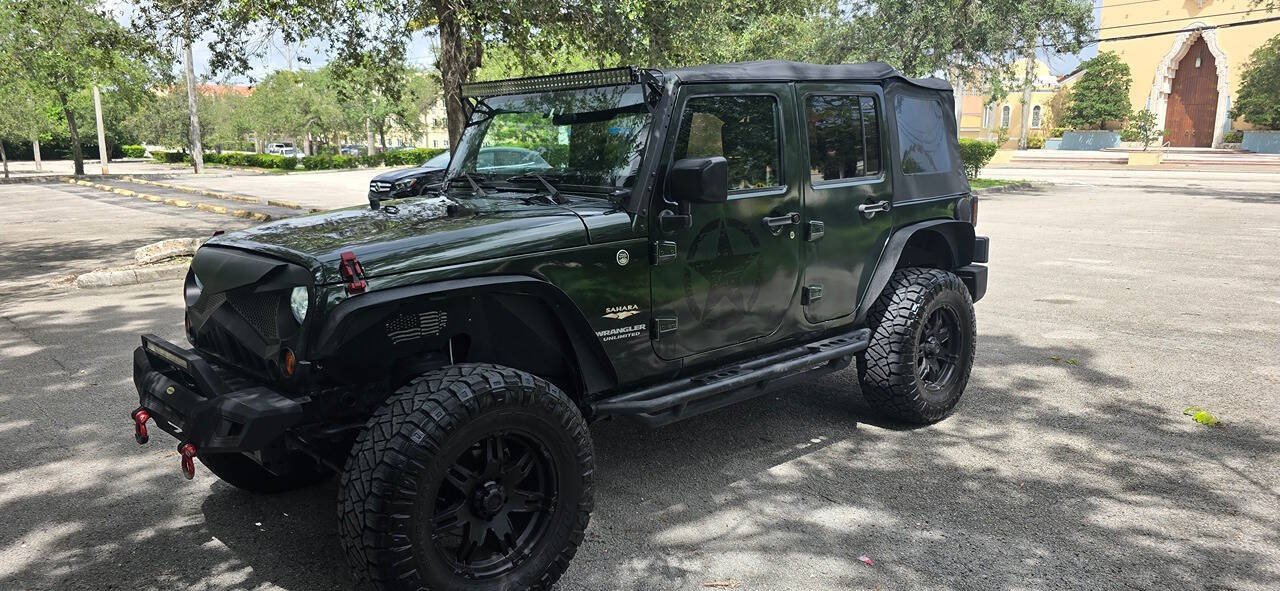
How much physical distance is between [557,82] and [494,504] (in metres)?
2.07

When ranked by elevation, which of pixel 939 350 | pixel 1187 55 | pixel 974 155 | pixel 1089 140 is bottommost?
pixel 939 350

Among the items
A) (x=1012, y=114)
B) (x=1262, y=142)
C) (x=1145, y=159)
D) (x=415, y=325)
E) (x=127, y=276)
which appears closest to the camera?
(x=415, y=325)

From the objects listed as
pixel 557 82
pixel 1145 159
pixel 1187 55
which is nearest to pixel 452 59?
pixel 557 82

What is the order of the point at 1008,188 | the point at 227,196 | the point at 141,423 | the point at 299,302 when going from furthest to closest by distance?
the point at 1008,188
the point at 227,196
the point at 141,423
the point at 299,302

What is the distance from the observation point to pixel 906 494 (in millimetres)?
4047

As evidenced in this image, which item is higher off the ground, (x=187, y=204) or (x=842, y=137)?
(x=842, y=137)

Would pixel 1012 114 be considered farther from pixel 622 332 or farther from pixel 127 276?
pixel 622 332

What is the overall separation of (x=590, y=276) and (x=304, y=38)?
9682 mm

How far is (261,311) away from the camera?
3.16m

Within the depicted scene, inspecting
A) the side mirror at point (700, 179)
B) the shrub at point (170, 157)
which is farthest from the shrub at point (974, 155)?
the shrub at point (170, 157)

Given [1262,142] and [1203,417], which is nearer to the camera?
[1203,417]

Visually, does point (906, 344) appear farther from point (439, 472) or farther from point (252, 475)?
point (252, 475)

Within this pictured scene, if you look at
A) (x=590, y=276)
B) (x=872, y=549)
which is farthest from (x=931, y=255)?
(x=590, y=276)

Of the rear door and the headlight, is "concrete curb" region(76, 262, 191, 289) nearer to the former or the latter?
the headlight
